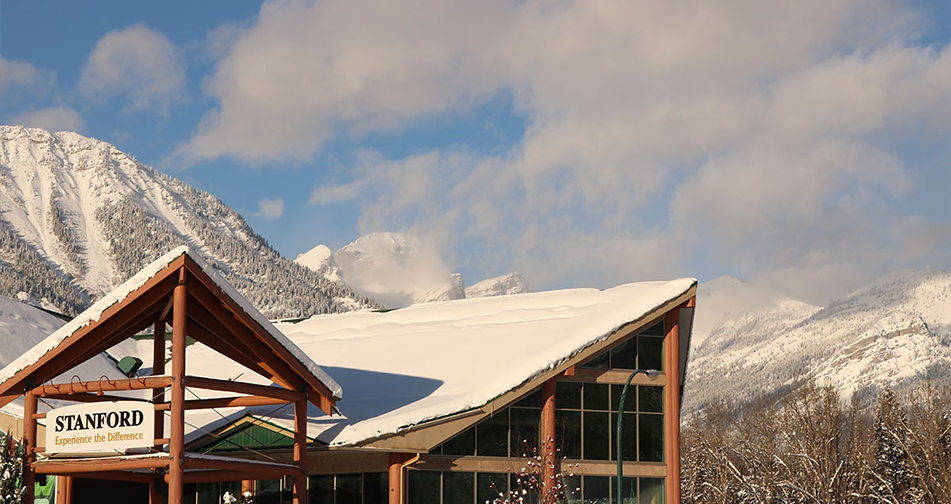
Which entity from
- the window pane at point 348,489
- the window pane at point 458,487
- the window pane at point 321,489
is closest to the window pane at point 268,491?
the window pane at point 321,489

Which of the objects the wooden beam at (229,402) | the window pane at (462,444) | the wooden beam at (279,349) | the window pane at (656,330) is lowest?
the window pane at (462,444)

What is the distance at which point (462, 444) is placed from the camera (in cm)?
3447

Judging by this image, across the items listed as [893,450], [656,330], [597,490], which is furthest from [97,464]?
[893,450]

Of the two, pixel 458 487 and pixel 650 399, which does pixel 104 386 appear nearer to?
pixel 458 487

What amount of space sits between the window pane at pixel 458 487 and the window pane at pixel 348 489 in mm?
2519

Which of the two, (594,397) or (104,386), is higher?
(594,397)

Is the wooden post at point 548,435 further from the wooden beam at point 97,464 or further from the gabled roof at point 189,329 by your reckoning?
the wooden beam at point 97,464

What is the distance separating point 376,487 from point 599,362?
27.1 ft

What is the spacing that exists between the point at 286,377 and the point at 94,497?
9254 mm

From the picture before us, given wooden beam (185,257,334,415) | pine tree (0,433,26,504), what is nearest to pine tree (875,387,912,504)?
wooden beam (185,257,334,415)

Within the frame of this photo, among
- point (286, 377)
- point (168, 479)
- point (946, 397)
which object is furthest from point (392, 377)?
point (946, 397)

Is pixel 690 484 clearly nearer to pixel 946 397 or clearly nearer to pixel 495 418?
pixel 946 397

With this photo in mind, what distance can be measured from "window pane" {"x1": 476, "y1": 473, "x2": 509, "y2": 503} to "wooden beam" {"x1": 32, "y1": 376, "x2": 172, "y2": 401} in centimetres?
1201

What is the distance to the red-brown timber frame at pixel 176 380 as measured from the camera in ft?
83.2
